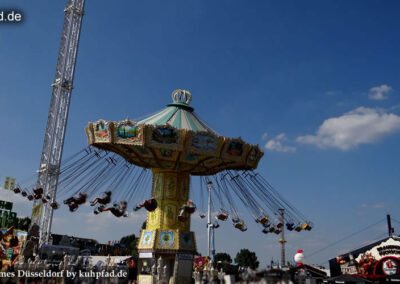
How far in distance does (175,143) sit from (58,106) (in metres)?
22.9

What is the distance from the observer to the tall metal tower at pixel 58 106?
1414 inches

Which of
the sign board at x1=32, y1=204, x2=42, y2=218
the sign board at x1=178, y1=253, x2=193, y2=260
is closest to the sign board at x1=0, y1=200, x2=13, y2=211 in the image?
A: the sign board at x1=32, y1=204, x2=42, y2=218

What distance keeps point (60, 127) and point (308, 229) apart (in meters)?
26.3

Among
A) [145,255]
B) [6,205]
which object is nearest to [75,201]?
[145,255]

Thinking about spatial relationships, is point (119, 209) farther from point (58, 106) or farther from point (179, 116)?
point (58, 106)

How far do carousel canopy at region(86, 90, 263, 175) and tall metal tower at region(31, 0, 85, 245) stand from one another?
57.0ft

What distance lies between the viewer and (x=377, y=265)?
2278cm

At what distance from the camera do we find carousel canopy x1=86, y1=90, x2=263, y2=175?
61.8 feet

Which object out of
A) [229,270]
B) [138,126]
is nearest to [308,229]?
[229,270]

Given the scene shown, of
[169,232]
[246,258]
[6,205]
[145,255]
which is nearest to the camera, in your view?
[145,255]

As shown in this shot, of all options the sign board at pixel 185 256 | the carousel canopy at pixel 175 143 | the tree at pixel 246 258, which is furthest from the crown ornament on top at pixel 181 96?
the tree at pixel 246 258

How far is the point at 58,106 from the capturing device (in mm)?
37656

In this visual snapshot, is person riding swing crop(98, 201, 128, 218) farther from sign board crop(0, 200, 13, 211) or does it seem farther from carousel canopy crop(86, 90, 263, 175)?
sign board crop(0, 200, 13, 211)

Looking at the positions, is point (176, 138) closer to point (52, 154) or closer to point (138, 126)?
point (138, 126)
